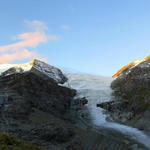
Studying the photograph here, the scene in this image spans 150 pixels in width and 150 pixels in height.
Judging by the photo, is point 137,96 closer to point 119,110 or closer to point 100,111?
point 119,110

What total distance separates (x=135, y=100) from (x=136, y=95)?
152cm

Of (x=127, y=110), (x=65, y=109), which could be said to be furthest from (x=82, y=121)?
(x=127, y=110)

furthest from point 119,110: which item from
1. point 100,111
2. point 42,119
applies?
point 42,119

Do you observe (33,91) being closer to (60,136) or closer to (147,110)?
(60,136)

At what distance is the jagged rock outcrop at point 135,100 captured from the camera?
1141 inches

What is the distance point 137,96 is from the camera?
34.3 m

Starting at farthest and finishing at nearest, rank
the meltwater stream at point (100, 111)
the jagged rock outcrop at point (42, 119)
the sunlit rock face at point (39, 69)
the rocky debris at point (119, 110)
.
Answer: the sunlit rock face at point (39, 69)
the rocky debris at point (119, 110)
the meltwater stream at point (100, 111)
the jagged rock outcrop at point (42, 119)

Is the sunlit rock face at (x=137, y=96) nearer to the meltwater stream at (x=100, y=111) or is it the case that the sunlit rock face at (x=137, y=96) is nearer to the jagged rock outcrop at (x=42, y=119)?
the meltwater stream at (x=100, y=111)

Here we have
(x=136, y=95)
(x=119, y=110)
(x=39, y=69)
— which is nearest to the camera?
(x=119, y=110)

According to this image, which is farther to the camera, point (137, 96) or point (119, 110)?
point (137, 96)

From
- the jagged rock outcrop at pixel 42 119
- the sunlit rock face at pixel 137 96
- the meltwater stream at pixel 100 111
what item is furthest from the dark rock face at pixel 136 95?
the jagged rock outcrop at pixel 42 119

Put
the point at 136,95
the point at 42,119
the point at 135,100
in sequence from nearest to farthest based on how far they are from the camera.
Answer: the point at 42,119 < the point at 135,100 < the point at 136,95

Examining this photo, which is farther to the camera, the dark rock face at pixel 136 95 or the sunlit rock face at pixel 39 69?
the sunlit rock face at pixel 39 69

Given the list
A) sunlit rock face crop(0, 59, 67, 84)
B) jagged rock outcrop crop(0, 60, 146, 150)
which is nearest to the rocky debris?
jagged rock outcrop crop(0, 60, 146, 150)
